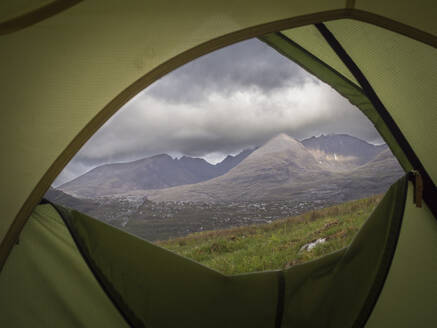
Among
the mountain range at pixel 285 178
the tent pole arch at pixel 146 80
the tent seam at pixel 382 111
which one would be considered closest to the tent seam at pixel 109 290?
the tent pole arch at pixel 146 80

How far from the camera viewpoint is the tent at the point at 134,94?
3.42 ft

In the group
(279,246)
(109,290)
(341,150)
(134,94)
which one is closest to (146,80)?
(134,94)

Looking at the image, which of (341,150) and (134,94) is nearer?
(134,94)

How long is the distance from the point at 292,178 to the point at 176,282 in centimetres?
10765

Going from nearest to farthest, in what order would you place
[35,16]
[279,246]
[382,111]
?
[35,16] → [382,111] → [279,246]

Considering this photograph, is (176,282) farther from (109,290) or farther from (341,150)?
(341,150)

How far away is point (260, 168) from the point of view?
12612cm

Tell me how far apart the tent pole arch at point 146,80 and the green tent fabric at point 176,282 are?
0.15 meters

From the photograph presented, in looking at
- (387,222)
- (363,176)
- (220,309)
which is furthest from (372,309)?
(363,176)

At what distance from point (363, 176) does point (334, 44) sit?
225ft

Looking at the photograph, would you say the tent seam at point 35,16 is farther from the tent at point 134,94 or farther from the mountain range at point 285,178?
the mountain range at point 285,178

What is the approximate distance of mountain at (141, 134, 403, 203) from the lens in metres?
57.6

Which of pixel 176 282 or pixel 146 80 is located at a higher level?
pixel 146 80

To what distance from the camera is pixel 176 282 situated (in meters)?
1.56
